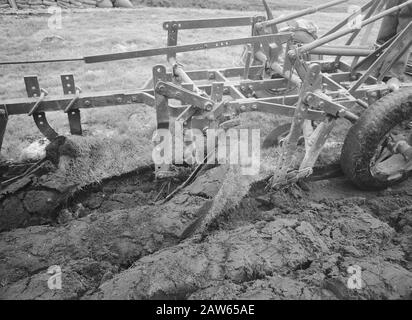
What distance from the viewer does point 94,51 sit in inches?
345

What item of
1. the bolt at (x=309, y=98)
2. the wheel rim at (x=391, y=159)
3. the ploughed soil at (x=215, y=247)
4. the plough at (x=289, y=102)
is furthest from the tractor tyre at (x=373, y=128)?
the bolt at (x=309, y=98)

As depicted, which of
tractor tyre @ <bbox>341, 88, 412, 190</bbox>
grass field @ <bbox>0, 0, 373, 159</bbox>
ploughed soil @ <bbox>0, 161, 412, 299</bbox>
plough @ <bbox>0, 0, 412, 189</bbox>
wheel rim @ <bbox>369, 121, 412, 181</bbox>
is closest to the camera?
ploughed soil @ <bbox>0, 161, 412, 299</bbox>

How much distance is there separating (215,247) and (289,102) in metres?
1.86

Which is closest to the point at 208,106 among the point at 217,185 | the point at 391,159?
the point at 217,185

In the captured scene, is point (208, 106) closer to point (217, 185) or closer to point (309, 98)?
point (217, 185)

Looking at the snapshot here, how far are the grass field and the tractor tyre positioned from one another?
10.1 feet

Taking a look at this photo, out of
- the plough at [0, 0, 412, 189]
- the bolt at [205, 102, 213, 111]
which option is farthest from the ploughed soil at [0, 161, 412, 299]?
the bolt at [205, 102, 213, 111]

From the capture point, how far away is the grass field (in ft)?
19.2

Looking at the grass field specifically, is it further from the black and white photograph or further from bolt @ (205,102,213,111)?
bolt @ (205,102,213,111)

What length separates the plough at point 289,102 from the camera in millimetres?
3928

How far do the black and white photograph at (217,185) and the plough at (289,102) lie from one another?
0.02 meters
